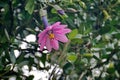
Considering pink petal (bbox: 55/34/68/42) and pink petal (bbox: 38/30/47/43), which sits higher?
pink petal (bbox: 38/30/47/43)

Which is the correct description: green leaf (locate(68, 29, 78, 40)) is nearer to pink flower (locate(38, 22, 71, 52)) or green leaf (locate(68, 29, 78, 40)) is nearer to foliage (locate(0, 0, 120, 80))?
foliage (locate(0, 0, 120, 80))

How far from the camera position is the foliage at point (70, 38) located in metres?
1.19

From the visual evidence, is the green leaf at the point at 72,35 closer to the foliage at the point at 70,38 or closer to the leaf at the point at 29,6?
the foliage at the point at 70,38

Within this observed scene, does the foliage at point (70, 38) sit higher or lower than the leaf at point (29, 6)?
lower

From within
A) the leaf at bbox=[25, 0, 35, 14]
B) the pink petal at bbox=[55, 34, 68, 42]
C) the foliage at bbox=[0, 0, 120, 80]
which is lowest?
the foliage at bbox=[0, 0, 120, 80]

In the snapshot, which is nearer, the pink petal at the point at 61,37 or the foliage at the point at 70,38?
the pink petal at the point at 61,37

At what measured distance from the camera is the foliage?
3.91ft

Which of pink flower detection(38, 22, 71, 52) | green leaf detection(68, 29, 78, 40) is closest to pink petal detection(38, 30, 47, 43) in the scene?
pink flower detection(38, 22, 71, 52)

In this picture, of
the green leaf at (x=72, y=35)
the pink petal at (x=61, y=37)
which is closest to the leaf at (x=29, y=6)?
the pink petal at (x=61, y=37)

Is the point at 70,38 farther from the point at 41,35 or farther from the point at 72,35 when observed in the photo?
the point at 41,35

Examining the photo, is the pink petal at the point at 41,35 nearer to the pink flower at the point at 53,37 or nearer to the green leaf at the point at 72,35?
the pink flower at the point at 53,37

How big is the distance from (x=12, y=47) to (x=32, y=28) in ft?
0.49

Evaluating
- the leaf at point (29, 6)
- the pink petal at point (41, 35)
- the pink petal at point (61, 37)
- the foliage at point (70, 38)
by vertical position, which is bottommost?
the foliage at point (70, 38)

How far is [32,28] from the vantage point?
4.36ft
